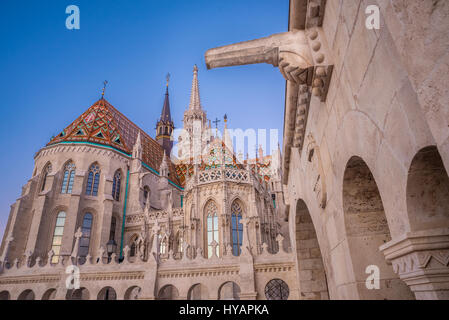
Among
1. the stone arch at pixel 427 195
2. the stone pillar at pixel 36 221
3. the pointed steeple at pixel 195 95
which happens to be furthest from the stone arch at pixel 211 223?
the pointed steeple at pixel 195 95

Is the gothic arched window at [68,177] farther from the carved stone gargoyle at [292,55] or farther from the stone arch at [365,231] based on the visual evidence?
the stone arch at [365,231]

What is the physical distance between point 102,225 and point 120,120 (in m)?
13.7

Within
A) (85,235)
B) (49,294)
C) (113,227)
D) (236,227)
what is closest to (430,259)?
(49,294)

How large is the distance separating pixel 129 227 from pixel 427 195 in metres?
25.8

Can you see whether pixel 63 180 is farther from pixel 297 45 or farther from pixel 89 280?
pixel 297 45

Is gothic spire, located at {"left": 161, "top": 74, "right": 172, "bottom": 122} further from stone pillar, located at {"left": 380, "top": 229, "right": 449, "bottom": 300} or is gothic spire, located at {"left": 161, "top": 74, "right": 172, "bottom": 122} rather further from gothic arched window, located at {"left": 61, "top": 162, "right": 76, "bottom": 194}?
stone pillar, located at {"left": 380, "top": 229, "right": 449, "bottom": 300}

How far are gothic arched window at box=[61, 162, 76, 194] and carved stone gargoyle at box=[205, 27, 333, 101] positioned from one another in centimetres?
2508

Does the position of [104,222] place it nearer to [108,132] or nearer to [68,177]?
[68,177]

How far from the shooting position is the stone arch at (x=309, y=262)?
8219 millimetres

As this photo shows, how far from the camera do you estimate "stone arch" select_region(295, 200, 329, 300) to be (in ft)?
27.0

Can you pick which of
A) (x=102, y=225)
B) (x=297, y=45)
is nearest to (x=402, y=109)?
(x=297, y=45)

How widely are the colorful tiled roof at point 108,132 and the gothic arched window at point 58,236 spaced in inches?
281

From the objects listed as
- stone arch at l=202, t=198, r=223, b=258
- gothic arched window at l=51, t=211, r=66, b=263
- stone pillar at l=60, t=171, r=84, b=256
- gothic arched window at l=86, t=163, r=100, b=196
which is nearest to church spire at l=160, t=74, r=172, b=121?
gothic arched window at l=86, t=163, r=100, b=196

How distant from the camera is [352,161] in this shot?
9.20 feet
